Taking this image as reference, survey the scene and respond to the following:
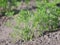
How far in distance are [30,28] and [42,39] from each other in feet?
1.37

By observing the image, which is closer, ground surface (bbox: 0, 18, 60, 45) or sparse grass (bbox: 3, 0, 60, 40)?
ground surface (bbox: 0, 18, 60, 45)

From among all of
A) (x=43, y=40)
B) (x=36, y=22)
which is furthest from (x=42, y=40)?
(x=36, y=22)

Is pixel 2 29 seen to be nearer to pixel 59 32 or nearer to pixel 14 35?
pixel 14 35

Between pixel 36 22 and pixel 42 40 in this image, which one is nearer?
pixel 42 40

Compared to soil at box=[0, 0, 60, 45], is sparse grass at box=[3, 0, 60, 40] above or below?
above

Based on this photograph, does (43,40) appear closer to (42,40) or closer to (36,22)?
(42,40)

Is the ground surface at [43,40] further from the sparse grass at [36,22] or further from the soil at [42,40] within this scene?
the sparse grass at [36,22]

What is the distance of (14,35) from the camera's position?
230 inches

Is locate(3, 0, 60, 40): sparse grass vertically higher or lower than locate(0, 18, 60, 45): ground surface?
higher

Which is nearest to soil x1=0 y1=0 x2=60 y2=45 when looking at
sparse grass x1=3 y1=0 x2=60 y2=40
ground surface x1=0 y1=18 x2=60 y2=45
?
ground surface x1=0 y1=18 x2=60 y2=45

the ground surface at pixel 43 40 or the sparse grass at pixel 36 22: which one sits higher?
the sparse grass at pixel 36 22

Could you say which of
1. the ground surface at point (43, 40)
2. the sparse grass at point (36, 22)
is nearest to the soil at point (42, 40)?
the ground surface at point (43, 40)

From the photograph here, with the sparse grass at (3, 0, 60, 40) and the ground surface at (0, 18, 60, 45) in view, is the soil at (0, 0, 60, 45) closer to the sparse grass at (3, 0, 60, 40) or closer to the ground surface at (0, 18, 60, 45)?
the ground surface at (0, 18, 60, 45)

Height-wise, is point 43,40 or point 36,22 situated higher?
point 36,22
